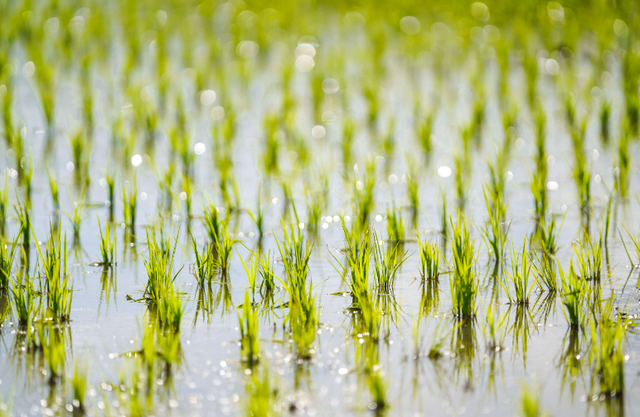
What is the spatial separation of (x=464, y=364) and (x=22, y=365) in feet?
4.61

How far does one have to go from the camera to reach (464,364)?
2.37 meters

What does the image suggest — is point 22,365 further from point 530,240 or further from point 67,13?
point 67,13

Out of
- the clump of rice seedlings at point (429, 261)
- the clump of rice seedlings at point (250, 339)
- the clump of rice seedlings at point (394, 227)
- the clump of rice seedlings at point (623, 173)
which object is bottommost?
the clump of rice seedlings at point (250, 339)

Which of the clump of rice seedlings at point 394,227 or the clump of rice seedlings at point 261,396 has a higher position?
the clump of rice seedlings at point 394,227

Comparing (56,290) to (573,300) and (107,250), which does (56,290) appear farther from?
(573,300)

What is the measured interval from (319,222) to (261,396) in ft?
5.95

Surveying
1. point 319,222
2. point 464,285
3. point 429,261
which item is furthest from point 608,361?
point 319,222

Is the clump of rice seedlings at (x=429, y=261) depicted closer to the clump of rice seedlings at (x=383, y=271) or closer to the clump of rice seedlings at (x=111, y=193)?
the clump of rice seedlings at (x=383, y=271)

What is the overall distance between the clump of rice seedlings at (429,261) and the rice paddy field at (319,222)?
16mm

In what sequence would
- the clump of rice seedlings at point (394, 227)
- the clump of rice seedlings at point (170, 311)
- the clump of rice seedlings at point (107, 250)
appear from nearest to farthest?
the clump of rice seedlings at point (170, 311)
the clump of rice seedlings at point (107, 250)
the clump of rice seedlings at point (394, 227)

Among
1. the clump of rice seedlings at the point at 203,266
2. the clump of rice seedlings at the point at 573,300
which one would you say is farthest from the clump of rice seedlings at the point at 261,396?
the clump of rice seedlings at the point at 573,300

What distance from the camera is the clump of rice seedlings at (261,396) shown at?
189 cm

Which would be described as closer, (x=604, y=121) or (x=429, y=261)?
(x=429, y=261)

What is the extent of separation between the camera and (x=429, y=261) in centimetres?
296
